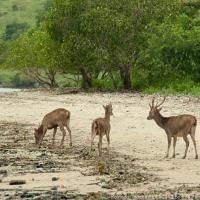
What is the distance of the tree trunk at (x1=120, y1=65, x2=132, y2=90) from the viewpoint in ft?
150

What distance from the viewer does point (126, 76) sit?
46.3m

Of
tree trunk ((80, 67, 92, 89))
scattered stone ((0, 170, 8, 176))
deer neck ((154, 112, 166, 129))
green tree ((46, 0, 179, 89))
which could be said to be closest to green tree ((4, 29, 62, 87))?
tree trunk ((80, 67, 92, 89))

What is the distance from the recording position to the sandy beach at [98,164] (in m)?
12.1

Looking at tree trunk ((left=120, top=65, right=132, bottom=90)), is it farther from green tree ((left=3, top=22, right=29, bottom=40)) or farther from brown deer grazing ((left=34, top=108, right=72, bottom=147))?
green tree ((left=3, top=22, right=29, bottom=40))

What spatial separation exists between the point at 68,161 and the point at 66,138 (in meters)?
5.20

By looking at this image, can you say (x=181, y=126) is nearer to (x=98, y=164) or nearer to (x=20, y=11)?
(x=98, y=164)

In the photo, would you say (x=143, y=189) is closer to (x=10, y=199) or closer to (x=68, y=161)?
(x=10, y=199)

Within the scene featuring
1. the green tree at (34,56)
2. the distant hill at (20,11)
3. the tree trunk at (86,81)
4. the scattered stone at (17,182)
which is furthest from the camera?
the distant hill at (20,11)

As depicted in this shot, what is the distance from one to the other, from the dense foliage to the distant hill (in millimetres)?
95532

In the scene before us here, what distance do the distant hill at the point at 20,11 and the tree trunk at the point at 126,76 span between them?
96577 millimetres

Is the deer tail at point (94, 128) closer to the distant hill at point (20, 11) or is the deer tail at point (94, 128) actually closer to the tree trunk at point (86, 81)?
the tree trunk at point (86, 81)

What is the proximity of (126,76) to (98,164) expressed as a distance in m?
31.5

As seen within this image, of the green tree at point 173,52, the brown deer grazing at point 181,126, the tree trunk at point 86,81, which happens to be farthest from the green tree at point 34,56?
the brown deer grazing at point 181,126

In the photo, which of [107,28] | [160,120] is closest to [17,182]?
[160,120]
